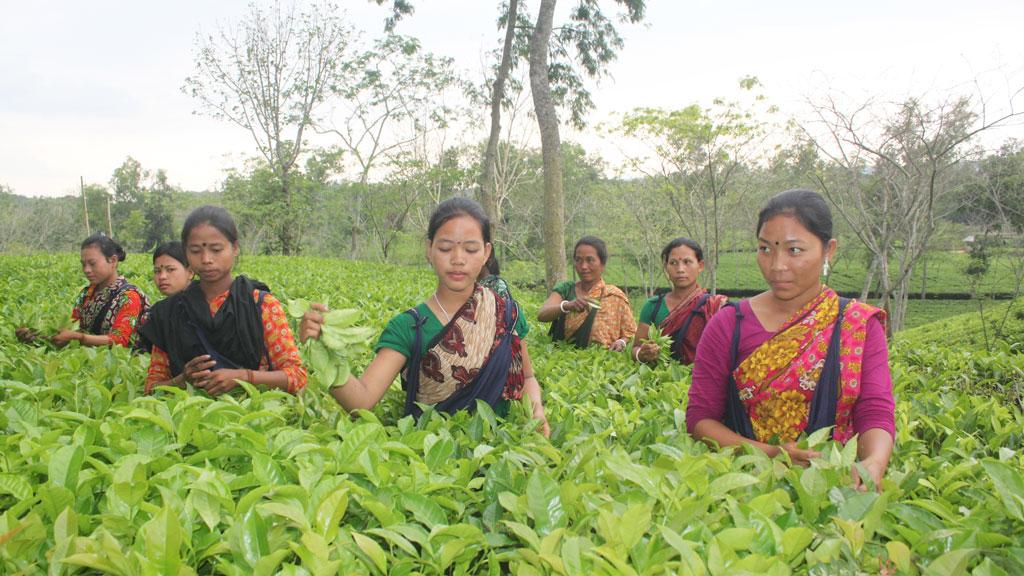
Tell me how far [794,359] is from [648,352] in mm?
1913

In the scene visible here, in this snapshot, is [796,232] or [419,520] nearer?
[419,520]

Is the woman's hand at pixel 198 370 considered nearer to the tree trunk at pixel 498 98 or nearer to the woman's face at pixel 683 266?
the woman's face at pixel 683 266

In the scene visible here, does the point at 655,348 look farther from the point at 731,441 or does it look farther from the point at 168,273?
the point at 168,273

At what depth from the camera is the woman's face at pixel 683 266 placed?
4395mm

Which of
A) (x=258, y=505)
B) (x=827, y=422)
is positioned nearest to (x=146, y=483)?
(x=258, y=505)

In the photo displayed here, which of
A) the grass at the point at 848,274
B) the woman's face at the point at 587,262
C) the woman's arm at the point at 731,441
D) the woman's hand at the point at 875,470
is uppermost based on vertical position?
the woman's face at the point at 587,262

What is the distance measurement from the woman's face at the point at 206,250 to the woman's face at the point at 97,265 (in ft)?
6.25

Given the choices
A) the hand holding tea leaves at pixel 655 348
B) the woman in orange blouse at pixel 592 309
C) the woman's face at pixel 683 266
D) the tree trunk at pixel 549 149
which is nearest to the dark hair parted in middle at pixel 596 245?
the woman in orange blouse at pixel 592 309

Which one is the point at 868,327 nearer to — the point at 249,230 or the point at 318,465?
the point at 318,465

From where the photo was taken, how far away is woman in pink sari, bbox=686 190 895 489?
2072 millimetres

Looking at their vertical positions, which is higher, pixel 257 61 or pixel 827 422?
pixel 257 61

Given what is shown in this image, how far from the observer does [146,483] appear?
53.9 inches

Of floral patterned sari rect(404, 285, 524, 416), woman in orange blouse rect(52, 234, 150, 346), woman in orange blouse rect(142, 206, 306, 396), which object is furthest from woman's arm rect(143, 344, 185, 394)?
woman in orange blouse rect(52, 234, 150, 346)

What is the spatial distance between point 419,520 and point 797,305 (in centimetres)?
151
